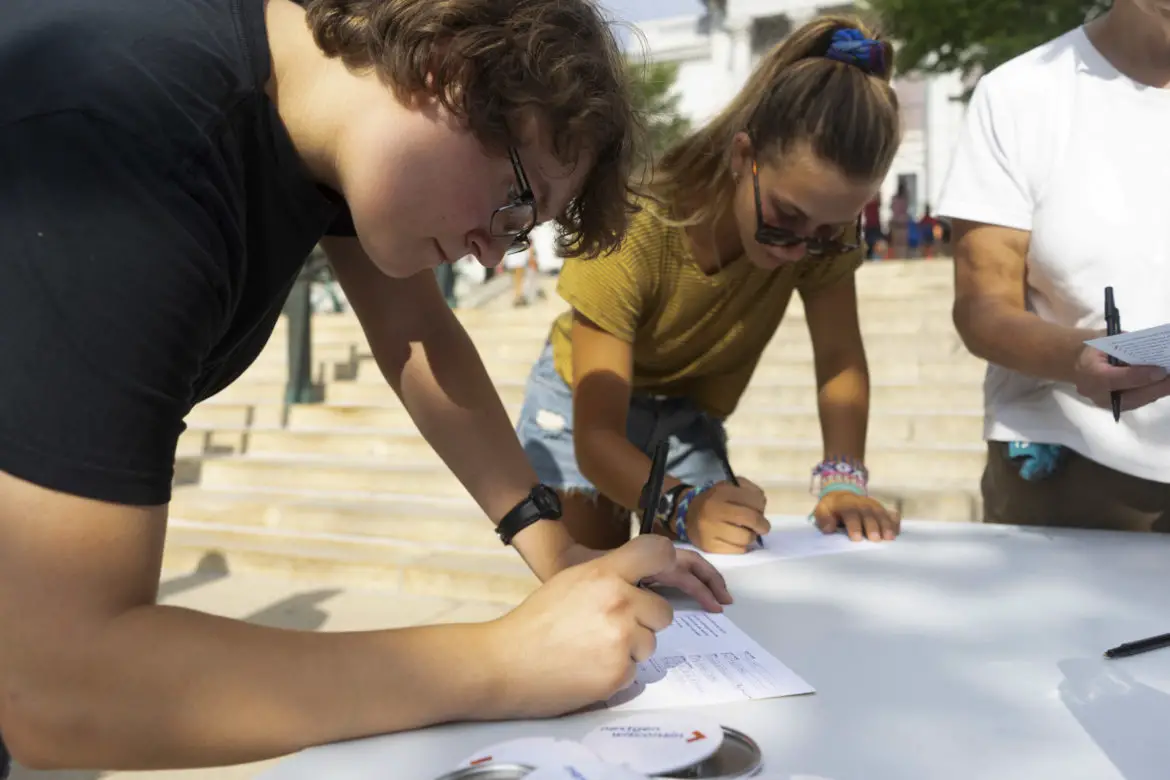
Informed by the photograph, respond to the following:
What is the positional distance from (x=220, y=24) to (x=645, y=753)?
780mm

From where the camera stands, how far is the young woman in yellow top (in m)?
1.79

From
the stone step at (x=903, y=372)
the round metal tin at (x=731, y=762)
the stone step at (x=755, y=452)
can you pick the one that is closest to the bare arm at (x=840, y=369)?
the round metal tin at (x=731, y=762)

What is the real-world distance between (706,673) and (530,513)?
0.40 metres

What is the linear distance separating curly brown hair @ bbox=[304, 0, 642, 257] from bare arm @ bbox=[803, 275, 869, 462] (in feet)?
3.69

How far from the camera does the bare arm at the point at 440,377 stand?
1426 millimetres

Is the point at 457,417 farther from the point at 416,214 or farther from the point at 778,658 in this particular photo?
the point at 778,658

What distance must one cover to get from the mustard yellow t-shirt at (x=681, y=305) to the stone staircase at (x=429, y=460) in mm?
2250

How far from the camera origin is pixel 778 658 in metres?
1.11

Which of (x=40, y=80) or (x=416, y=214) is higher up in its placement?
(x=40, y=80)

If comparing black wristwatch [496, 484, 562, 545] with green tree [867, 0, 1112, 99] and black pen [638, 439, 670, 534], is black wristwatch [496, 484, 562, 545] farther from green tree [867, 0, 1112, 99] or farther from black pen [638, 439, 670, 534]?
green tree [867, 0, 1112, 99]

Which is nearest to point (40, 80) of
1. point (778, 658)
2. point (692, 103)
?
point (778, 658)

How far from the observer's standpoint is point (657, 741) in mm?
856

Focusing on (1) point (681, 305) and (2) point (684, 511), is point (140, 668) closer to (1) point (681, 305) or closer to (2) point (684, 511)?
(2) point (684, 511)

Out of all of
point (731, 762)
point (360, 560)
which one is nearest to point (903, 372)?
point (360, 560)
